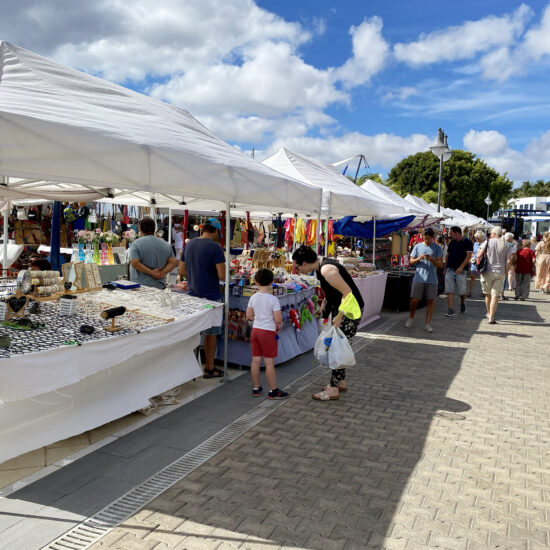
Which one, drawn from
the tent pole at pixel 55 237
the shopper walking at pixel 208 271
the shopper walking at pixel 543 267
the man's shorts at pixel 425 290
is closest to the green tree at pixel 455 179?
the shopper walking at pixel 543 267

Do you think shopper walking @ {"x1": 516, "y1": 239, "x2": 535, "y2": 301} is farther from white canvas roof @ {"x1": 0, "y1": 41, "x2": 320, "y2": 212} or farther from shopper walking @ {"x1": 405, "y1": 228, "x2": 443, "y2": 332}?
white canvas roof @ {"x1": 0, "y1": 41, "x2": 320, "y2": 212}

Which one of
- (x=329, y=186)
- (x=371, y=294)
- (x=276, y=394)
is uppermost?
(x=329, y=186)

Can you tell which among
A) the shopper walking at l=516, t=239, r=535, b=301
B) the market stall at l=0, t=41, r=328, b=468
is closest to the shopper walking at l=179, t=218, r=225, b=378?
the market stall at l=0, t=41, r=328, b=468

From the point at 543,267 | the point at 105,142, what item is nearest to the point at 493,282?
the point at 543,267

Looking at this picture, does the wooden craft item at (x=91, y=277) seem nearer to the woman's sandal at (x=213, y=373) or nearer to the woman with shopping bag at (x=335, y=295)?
the woman's sandal at (x=213, y=373)

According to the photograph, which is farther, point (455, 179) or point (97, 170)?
point (455, 179)

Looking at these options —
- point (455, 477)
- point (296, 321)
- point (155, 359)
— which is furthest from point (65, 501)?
point (296, 321)

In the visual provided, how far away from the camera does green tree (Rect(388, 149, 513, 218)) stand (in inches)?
1916

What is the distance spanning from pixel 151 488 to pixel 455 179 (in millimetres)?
Result: 50078

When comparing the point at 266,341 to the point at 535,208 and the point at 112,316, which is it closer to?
the point at 112,316

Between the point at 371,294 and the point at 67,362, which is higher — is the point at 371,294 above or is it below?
below

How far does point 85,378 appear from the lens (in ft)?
12.9

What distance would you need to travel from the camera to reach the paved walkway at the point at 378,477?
2.93m

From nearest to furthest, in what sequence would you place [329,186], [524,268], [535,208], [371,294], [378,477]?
[378,477] → [329,186] → [371,294] → [524,268] → [535,208]
